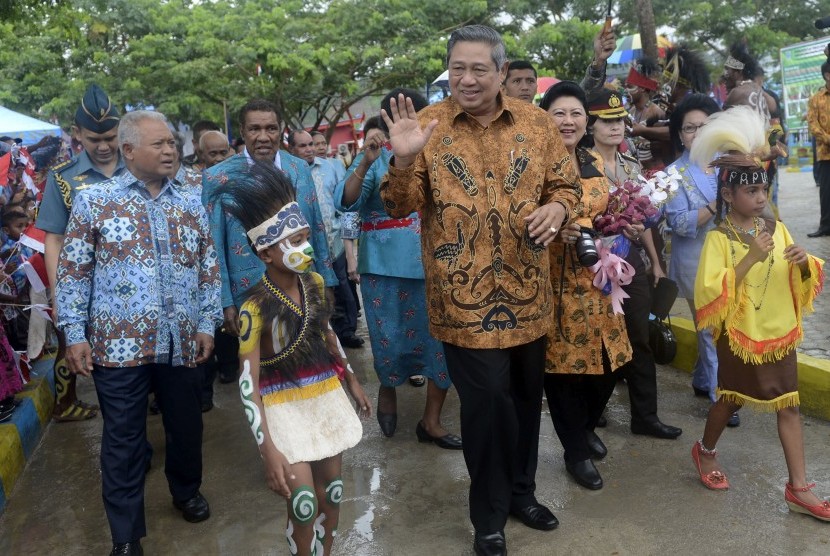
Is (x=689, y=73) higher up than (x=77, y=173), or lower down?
higher up

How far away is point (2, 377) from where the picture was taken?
16.4ft

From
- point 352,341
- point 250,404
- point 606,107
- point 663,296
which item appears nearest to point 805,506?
point 663,296

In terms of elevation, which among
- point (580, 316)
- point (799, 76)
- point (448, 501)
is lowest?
point (448, 501)

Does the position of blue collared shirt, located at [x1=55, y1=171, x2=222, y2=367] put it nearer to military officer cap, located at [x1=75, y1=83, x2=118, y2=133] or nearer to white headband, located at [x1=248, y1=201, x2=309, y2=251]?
white headband, located at [x1=248, y1=201, x2=309, y2=251]

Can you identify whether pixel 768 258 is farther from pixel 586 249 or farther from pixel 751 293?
pixel 586 249

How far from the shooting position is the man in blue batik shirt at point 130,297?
3.41 meters

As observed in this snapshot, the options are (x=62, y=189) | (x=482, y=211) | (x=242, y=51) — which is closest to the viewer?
(x=482, y=211)

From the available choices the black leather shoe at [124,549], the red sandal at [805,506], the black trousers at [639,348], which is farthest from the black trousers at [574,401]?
the black leather shoe at [124,549]

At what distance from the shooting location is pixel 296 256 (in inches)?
114

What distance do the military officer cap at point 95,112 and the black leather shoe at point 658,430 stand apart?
359 cm

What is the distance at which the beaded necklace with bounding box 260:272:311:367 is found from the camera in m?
2.95

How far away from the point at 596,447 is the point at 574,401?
515 millimetres

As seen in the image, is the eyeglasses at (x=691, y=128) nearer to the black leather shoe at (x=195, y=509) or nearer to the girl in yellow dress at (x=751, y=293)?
the girl in yellow dress at (x=751, y=293)

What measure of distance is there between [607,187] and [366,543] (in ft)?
6.85
